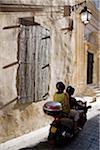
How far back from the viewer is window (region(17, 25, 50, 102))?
737cm

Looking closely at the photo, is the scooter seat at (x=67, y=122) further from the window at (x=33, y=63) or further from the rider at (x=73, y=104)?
the window at (x=33, y=63)

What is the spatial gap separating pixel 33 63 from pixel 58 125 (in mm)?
1915

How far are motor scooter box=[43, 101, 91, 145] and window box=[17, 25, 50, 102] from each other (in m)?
1.20

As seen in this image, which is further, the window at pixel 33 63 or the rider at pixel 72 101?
the rider at pixel 72 101

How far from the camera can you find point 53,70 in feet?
29.8

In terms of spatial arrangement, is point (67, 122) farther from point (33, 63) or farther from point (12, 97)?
point (33, 63)

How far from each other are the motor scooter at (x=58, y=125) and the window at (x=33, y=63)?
1203 mm

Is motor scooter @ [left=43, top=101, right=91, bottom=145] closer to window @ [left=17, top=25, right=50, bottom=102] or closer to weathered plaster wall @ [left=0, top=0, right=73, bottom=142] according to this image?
weathered plaster wall @ [left=0, top=0, right=73, bottom=142]

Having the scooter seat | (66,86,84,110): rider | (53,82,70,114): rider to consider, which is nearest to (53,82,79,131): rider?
(53,82,70,114): rider

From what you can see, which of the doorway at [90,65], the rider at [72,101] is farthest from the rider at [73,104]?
the doorway at [90,65]

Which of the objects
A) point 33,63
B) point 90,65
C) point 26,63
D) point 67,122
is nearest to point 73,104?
point 67,122

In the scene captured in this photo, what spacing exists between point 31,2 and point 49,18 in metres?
1.04

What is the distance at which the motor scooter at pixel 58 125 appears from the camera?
630 centimetres

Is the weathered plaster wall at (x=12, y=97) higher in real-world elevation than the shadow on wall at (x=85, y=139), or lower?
higher
